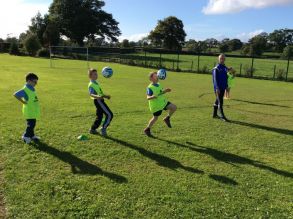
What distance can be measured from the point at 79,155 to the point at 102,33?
81731 millimetres

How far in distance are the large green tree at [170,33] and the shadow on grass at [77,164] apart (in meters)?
86.8

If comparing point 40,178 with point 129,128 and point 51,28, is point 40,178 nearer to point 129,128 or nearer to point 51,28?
point 129,128

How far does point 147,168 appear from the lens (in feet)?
22.8

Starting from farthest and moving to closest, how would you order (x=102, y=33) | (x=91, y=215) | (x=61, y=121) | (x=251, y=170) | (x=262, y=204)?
(x=102, y=33)
(x=61, y=121)
(x=251, y=170)
(x=262, y=204)
(x=91, y=215)

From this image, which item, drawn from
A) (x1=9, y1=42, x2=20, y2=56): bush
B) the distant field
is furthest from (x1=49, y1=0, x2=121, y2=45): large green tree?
the distant field

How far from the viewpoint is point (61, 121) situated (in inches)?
423

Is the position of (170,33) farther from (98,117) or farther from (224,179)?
(224,179)

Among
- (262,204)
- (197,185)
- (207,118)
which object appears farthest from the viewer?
(207,118)

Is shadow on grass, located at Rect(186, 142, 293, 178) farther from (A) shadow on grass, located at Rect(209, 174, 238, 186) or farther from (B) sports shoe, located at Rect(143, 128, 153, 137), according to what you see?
(B) sports shoe, located at Rect(143, 128, 153, 137)

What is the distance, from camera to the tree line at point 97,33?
77.8 m

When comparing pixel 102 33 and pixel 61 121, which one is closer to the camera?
pixel 61 121

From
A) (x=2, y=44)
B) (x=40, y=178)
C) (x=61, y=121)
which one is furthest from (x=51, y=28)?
(x=40, y=178)

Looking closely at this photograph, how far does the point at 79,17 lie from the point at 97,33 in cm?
674

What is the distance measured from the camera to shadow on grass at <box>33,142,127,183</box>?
21.2ft
